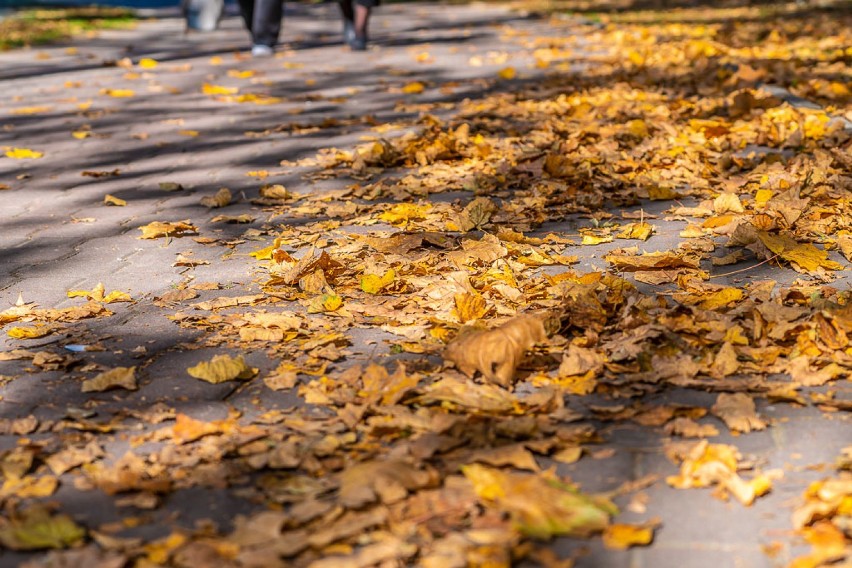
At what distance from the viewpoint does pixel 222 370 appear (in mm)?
2822

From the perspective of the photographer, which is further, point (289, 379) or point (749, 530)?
point (289, 379)

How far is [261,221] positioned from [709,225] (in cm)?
184

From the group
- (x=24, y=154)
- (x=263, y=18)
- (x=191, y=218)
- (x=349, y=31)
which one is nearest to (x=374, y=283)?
(x=191, y=218)

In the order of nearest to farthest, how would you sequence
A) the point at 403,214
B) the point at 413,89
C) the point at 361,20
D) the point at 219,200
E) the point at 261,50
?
the point at 403,214 < the point at 219,200 < the point at 413,89 < the point at 261,50 < the point at 361,20

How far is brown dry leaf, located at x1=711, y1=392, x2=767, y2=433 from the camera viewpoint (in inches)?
95.0

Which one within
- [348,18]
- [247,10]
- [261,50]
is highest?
[247,10]

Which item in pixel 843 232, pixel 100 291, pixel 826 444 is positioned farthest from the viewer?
pixel 843 232

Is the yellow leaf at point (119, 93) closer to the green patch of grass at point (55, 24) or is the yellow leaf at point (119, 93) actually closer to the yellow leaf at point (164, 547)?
the green patch of grass at point (55, 24)

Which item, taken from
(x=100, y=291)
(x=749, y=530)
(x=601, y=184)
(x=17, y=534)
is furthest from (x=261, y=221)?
(x=749, y=530)

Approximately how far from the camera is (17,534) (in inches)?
80.4

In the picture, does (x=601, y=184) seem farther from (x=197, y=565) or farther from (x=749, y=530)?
(x=197, y=565)

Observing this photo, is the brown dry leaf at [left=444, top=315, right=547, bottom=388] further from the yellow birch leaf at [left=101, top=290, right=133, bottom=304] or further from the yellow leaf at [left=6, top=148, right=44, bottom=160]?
the yellow leaf at [left=6, top=148, right=44, bottom=160]

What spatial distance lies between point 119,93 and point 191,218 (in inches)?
156

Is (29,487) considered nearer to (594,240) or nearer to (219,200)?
(594,240)
